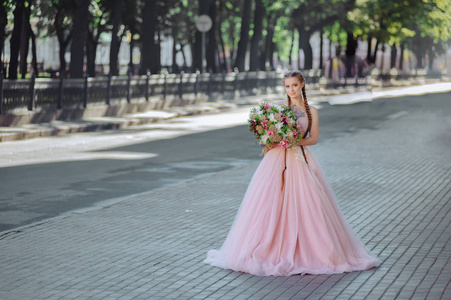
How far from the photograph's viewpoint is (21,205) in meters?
11.1

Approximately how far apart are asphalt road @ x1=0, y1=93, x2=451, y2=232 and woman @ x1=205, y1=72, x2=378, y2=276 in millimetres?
3326

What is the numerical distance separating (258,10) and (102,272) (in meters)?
41.3

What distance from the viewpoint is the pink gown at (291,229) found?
7215mm

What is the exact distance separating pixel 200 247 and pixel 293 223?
4.38 feet

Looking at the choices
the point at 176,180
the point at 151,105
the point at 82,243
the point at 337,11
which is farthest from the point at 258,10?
the point at 82,243

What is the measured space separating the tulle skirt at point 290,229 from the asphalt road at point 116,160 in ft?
10.9

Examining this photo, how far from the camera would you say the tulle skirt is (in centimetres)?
721

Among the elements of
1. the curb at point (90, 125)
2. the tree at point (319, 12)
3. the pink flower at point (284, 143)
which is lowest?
the curb at point (90, 125)

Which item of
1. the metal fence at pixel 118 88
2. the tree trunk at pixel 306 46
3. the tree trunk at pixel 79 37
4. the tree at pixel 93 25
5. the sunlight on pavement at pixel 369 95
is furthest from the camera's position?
the tree trunk at pixel 306 46

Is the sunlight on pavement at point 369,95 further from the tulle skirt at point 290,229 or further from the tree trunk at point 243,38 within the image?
the tulle skirt at point 290,229

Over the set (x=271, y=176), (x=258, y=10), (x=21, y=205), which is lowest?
(x=21, y=205)

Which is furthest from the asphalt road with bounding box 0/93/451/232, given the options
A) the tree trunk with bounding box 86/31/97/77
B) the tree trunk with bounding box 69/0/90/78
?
the tree trunk with bounding box 86/31/97/77

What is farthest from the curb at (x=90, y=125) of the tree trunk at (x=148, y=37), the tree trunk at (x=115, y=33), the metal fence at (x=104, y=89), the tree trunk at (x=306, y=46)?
the tree trunk at (x=306, y=46)

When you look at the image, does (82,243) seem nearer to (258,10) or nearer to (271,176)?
(271,176)
